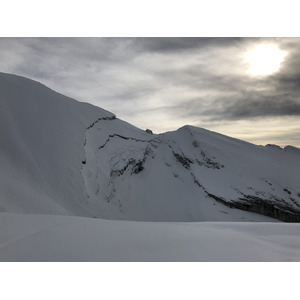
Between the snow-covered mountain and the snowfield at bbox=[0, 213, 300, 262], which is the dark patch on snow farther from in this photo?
the snowfield at bbox=[0, 213, 300, 262]

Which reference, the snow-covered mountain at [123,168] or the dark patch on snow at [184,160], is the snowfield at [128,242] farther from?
the dark patch on snow at [184,160]

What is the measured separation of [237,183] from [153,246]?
52.1 ft

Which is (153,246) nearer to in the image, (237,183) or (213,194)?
(213,194)

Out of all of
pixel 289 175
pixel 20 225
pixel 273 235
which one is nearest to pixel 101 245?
pixel 20 225

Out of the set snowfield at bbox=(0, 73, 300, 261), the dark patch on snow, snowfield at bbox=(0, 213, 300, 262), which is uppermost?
the dark patch on snow

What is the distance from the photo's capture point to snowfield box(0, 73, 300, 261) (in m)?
2.83

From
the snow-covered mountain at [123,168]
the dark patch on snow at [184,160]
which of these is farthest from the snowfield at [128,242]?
the dark patch on snow at [184,160]

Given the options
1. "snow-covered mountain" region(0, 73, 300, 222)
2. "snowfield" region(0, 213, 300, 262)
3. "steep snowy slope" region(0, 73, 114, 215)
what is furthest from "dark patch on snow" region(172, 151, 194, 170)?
"snowfield" region(0, 213, 300, 262)

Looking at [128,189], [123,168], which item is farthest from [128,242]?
[123,168]

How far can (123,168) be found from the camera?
53.1ft

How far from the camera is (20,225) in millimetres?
3277

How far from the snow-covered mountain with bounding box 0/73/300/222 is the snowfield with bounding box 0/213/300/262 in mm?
4100

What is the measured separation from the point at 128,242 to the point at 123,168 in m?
13.3

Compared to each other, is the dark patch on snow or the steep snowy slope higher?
the dark patch on snow
